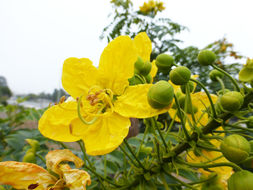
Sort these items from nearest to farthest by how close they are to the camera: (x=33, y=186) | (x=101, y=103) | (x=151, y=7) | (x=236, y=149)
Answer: (x=236, y=149), (x=33, y=186), (x=101, y=103), (x=151, y=7)

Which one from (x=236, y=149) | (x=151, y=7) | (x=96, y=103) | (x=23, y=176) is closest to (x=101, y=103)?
(x=96, y=103)

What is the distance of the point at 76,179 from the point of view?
662mm

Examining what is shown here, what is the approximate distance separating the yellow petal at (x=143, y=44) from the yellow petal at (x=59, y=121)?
36cm

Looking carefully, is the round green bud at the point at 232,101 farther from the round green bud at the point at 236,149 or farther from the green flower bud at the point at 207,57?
the green flower bud at the point at 207,57

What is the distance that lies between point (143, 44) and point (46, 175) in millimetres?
642

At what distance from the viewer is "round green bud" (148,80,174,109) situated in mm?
595

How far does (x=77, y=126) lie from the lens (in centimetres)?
71

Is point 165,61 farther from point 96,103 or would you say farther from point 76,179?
point 76,179

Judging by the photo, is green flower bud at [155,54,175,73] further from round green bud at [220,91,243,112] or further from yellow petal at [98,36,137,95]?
round green bud at [220,91,243,112]

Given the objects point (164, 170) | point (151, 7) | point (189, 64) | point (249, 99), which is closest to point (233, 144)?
point (249, 99)

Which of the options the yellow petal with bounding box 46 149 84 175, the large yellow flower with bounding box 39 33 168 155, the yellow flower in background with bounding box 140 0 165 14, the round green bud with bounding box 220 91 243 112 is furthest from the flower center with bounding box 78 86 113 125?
the yellow flower in background with bounding box 140 0 165 14

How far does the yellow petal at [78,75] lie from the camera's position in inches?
29.3

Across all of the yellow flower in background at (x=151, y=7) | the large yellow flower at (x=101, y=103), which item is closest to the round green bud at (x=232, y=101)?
the large yellow flower at (x=101, y=103)

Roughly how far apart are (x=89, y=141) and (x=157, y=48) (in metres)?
2.30
